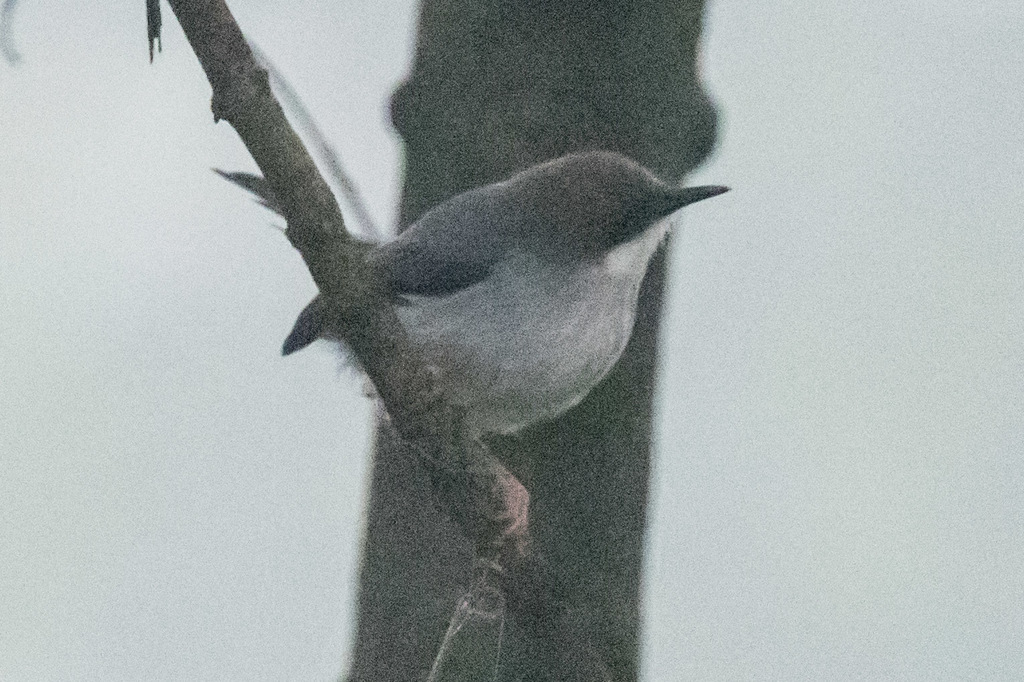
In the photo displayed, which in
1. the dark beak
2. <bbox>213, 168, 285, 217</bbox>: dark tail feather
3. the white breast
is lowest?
the white breast

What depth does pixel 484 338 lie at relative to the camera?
11.5 ft

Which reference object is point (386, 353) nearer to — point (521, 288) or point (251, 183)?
point (251, 183)

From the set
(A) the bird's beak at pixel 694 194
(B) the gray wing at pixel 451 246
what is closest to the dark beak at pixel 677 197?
(A) the bird's beak at pixel 694 194

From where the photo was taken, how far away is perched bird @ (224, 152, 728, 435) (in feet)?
11.4

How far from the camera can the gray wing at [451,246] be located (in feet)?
11.3

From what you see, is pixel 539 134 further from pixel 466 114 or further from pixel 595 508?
pixel 595 508

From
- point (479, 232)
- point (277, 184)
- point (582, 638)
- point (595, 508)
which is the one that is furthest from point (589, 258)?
point (277, 184)

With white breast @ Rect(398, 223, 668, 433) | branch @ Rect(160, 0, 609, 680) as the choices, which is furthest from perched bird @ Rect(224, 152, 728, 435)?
branch @ Rect(160, 0, 609, 680)

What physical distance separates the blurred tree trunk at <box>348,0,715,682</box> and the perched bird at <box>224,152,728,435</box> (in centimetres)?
7

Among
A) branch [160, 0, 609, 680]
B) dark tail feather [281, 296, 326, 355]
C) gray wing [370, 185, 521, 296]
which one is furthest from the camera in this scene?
gray wing [370, 185, 521, 296]

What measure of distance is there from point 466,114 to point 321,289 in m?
1.08

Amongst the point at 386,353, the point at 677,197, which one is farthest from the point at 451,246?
the point at 386,353

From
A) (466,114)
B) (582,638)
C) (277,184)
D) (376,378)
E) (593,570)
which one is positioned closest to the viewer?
(277,184)

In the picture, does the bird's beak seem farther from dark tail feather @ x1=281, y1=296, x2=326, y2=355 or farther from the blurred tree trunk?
dark tail feather @ x1=281, y1=296, x2=326, y2=355
